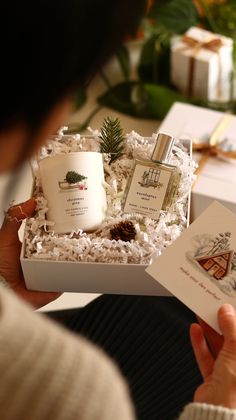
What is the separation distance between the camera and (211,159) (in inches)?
49.9

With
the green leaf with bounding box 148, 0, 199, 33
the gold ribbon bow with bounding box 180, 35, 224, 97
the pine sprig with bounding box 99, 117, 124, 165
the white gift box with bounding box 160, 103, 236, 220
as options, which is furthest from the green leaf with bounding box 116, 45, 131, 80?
the pine sprig with bounding box 99, 117, 124, 165

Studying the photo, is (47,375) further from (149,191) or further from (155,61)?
(155,61)

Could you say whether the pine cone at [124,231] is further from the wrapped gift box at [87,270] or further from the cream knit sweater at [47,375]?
the cream knit sweater at [47,375]

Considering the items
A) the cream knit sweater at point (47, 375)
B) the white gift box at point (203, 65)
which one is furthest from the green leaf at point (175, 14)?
the cream knit sweater at point (47, 375)

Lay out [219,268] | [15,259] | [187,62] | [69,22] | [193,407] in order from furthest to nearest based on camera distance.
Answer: [187,62] < [15,259] < [219,268] < [193,407] < [69,22]

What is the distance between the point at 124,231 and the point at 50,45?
0.48 metres

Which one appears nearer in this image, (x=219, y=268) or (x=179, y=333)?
(x=219, y=268)

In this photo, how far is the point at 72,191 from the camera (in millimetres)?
853

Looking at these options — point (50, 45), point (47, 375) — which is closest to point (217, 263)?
point (47, 375)

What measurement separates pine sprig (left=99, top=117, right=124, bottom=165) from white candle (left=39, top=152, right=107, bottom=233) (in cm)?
7

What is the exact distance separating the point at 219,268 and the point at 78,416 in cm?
39

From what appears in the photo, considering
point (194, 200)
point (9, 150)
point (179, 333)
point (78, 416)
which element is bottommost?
point (179, 333)

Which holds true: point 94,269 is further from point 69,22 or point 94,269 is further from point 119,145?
point 69,22

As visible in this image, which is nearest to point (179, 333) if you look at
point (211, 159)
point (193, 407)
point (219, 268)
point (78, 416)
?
point (219, 268)
